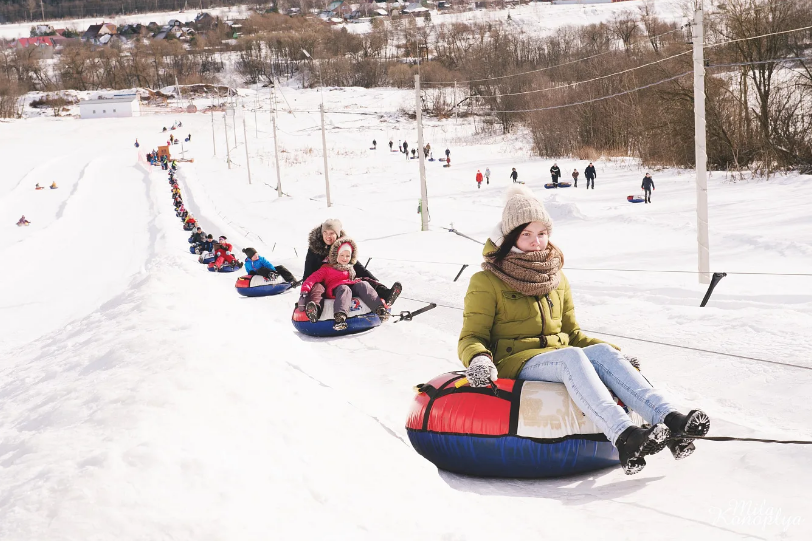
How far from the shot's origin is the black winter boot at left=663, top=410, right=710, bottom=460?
3.70 metres

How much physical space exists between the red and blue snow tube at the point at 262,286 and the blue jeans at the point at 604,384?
347 inches

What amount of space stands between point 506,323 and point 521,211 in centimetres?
65

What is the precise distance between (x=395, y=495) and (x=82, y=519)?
1.32m

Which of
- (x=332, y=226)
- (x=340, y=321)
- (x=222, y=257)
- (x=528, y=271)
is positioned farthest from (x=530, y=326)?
(x=222, y=257)

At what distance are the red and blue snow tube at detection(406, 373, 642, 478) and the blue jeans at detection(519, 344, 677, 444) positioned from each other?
0.42 ft

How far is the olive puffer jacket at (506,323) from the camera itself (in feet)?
14.9

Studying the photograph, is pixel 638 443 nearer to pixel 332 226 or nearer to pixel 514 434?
pixel 514 434

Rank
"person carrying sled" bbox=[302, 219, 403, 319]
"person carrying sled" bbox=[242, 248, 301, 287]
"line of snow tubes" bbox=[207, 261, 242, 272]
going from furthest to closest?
"line of snow tubes" bbox=[207, 261, 242, 272]
"person carrying sled" bbox=[242, 248, 301, 287]
"person carrying sled" bbox=[302, 219, 403, 319]

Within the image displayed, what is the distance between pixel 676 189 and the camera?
97.1 feet

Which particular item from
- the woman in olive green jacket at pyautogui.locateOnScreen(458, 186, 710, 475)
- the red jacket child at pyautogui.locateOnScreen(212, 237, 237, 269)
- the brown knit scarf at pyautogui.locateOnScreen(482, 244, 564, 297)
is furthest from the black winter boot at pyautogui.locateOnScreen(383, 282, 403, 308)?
the red jacket child at pyautogui.locateOnScreen(212, 237, 237, 269)

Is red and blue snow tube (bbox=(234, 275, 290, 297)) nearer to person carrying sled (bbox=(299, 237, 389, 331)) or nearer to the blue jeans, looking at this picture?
person carrying sled (bbox=(299, 237, 389, 331))

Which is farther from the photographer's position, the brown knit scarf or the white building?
the white building

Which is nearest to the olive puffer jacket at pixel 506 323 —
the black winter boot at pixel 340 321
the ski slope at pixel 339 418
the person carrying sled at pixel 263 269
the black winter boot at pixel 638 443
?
the ski slope at pixel 339 418

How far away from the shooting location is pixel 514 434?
170 inches
